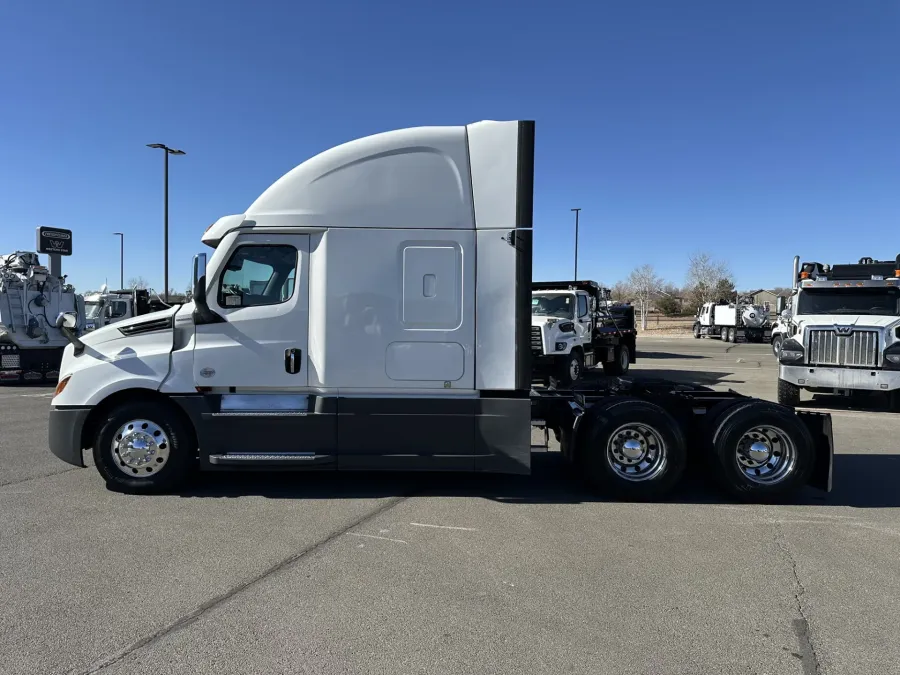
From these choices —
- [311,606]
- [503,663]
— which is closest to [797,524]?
[503,663]

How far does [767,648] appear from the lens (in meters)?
3.29

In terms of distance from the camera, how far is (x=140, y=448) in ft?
18.9

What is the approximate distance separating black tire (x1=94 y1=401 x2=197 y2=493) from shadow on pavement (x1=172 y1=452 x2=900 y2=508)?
270mm

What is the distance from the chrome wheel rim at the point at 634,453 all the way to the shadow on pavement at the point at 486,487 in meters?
0.36

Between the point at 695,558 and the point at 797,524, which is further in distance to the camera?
the point at 797,524

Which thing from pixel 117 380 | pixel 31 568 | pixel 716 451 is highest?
pixel 117 380

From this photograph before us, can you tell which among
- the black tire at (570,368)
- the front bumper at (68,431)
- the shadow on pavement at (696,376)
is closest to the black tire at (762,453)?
the front bumper at (68,431)

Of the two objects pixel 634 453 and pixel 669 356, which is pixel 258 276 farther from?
pixel 669 356

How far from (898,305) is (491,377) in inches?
402

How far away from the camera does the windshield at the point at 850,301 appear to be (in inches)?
468

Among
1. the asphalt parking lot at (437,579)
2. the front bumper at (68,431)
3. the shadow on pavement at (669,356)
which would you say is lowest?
the asphalt parking lot at (437,579)

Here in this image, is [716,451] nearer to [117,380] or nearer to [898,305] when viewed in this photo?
[117,380]

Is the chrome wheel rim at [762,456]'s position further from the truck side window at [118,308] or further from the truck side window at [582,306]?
the truck side window at [118,308]

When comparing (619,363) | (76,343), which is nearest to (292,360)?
(76,343)
